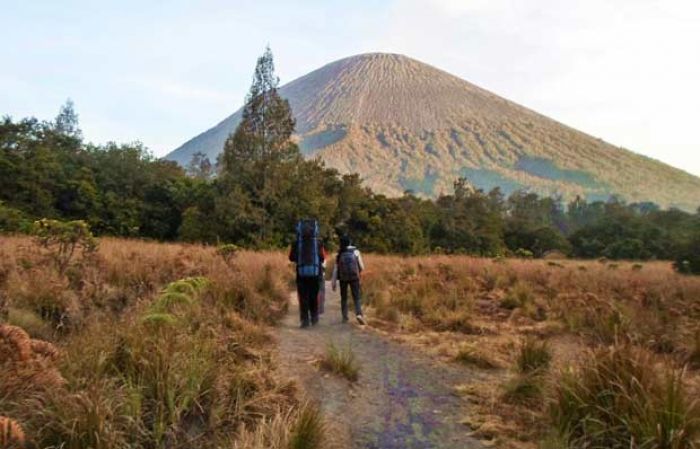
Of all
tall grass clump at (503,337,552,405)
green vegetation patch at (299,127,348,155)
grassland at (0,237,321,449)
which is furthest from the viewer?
green vegetation patch at (299,127,348,155)

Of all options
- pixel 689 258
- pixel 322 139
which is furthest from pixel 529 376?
pixel 322 139

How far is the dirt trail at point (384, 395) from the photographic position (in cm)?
382

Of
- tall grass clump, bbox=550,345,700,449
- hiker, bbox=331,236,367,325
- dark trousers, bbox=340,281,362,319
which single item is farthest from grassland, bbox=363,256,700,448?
hiker, bbox=331,236,367,325

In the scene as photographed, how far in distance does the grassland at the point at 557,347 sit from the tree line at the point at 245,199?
2096 cm

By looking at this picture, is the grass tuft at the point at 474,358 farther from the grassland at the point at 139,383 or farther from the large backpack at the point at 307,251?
the large backpack at the point at 307,251

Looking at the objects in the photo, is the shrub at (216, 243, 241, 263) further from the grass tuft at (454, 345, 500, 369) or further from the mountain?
the mountain

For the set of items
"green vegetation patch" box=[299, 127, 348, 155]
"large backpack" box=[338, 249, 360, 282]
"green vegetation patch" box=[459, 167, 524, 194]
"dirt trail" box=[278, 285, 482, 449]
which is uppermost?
"green vegetation patch" box=[299, 127, 348, 155]

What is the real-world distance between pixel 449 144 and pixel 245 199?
14288cm

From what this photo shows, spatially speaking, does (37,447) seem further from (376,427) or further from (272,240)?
(272,240)

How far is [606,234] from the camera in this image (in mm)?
62469

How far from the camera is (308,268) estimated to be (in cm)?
805

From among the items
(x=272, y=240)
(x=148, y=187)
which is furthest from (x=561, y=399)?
(x=148, y=187)

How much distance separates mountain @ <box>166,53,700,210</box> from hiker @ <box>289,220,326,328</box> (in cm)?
13085

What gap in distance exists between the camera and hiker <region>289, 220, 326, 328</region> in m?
8.06
